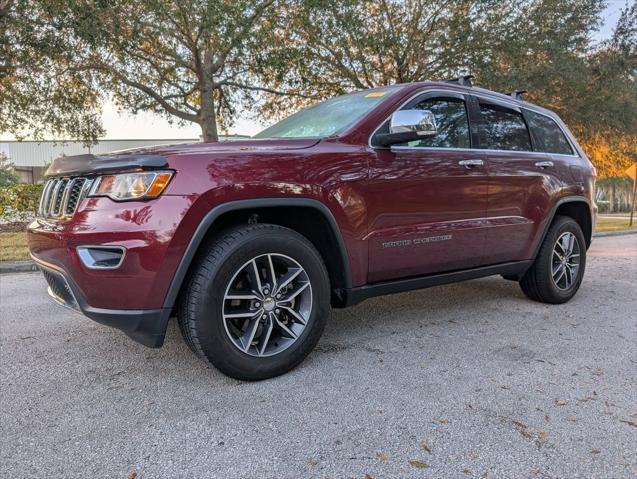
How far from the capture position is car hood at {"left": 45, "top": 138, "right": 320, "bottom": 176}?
240 cm

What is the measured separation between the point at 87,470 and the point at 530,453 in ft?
6.10

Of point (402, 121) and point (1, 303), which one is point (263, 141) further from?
point (1, 303)

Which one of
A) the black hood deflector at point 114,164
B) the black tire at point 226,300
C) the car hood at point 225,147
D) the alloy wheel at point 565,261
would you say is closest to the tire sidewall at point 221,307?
the black tire at point 226,300

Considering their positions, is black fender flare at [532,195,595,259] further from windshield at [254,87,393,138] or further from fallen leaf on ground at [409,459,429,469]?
fallen leaf on ground at [409,459,429,469]

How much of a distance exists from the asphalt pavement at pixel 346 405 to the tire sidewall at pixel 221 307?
4.6 inches

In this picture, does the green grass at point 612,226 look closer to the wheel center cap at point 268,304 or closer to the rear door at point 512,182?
the rear door at point 512,182

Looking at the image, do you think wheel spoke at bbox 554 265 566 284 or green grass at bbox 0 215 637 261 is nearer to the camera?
wheel spoke at bbox 554 265 566 284

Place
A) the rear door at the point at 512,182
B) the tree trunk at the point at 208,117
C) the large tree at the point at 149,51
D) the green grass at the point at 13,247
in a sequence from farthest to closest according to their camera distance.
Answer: the tree trunk at the point at 208,117 → the large tree at the point at 149,51 → the green grass at the point at 13,247 → the rear door at the point at 512,182

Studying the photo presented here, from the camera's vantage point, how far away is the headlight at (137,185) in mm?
2396

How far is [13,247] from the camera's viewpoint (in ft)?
29.4

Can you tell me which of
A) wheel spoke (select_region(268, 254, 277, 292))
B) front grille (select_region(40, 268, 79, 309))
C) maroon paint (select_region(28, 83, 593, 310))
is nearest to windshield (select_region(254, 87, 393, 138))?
maroon paint (select_region(28, 83, 593, 310))

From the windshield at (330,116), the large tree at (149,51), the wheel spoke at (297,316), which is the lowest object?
the wheel spoke at (297,316)

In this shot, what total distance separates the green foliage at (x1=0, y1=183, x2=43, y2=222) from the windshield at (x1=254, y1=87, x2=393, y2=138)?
10.7 metres

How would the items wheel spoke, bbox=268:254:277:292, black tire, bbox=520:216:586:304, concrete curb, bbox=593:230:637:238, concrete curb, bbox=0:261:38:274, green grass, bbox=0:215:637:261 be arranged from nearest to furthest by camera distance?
1. wheel spoke, bbox=268:254:277:292
2. black tire, bbox=520:216:586:304
3. concrete curb, bbox=0:261:38:274
4. green grass, bbox=0:215:637:261
5. concrete curb, bbox=593:230:637:238
